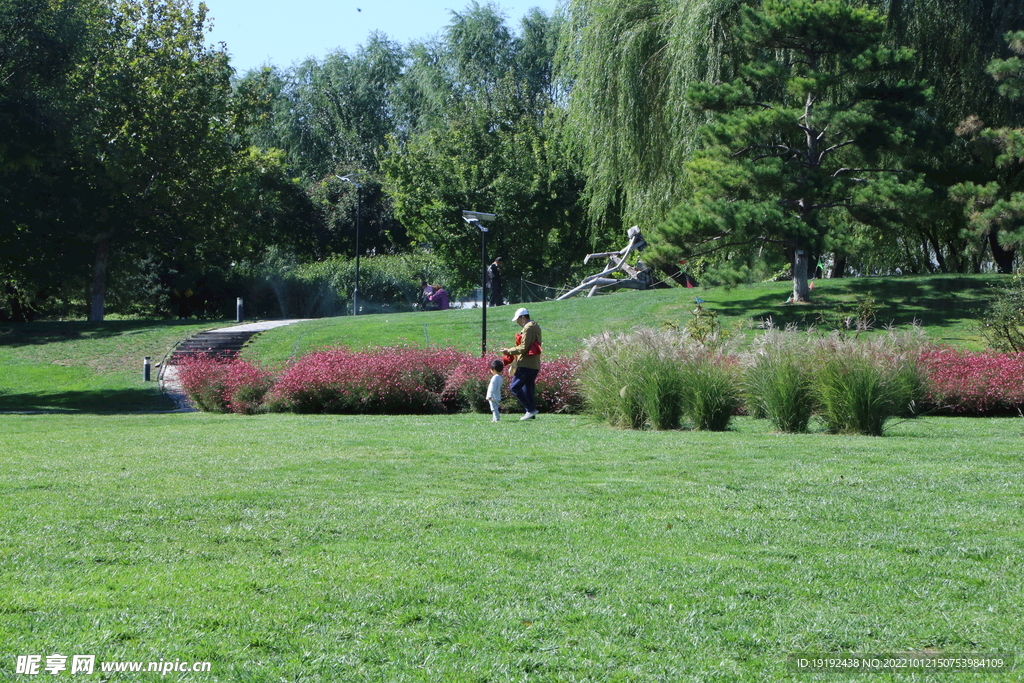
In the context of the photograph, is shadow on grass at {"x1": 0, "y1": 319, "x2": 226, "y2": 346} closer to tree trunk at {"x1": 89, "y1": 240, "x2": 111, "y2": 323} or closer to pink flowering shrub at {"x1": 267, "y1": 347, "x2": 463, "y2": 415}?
tree trunk at {"x1": 89, "y1": 240, "x2": 111, "y2": 323}

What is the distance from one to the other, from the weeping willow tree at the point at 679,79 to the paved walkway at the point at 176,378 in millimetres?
11655

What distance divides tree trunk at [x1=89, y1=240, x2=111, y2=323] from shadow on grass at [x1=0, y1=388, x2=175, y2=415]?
13760 mm

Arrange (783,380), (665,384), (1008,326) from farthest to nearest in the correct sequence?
(1008,326) → (665,384) → (783,380)

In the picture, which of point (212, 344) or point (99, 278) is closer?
point (212, 344)

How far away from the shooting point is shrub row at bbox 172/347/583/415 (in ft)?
63.7

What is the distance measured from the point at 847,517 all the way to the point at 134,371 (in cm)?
2593

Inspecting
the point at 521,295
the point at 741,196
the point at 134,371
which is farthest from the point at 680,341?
the point at 521,295

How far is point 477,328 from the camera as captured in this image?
28750mm

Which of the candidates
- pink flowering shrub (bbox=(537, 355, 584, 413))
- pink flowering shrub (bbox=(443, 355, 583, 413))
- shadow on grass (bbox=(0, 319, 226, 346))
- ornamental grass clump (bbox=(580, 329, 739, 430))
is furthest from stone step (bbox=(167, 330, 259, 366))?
ornamental grass clump (bbox=(580, 329, 739, 430))

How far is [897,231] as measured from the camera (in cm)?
2730

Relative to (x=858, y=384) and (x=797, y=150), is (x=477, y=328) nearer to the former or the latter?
(x=797, y=150)

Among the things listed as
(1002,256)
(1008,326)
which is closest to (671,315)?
(1008,326)

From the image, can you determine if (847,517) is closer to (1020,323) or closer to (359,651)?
(359,651)

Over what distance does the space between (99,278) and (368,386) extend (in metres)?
24.6
